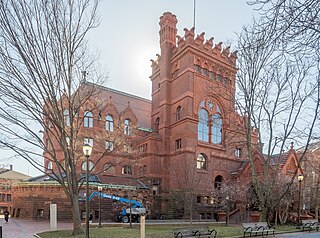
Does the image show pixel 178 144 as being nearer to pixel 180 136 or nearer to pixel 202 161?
pixel 180 136

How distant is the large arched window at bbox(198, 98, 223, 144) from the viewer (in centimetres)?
3944

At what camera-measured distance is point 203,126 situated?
3975 centimetres

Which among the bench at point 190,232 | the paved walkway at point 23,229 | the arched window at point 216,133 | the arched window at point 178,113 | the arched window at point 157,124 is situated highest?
the arched window at point 178,113

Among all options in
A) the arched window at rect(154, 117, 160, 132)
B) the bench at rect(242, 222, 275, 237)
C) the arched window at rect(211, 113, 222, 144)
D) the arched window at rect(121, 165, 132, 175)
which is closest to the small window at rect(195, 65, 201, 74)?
the arched window at rect(211, 113, 222, 144)

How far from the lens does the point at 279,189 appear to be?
2636cm

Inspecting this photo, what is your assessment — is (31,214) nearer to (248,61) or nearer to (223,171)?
(223,171)

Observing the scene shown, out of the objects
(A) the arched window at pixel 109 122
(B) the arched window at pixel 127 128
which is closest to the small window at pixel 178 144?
(B) the arched window at pixel 127 128

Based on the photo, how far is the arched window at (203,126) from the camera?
129 ft

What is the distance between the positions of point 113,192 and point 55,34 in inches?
886

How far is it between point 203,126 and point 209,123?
35.0 inches

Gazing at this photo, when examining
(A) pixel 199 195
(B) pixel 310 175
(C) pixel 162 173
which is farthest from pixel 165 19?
(B) pixel 310 175

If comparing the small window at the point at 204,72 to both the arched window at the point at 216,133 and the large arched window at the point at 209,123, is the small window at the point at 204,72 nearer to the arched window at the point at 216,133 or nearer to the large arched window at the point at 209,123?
the large arched window at the point at 209,123

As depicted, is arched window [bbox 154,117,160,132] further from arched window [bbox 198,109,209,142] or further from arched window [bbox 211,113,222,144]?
arched window [bbox 211,113,222,144]

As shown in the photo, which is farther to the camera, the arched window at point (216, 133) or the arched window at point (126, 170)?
the arched window at point (126, 170)
